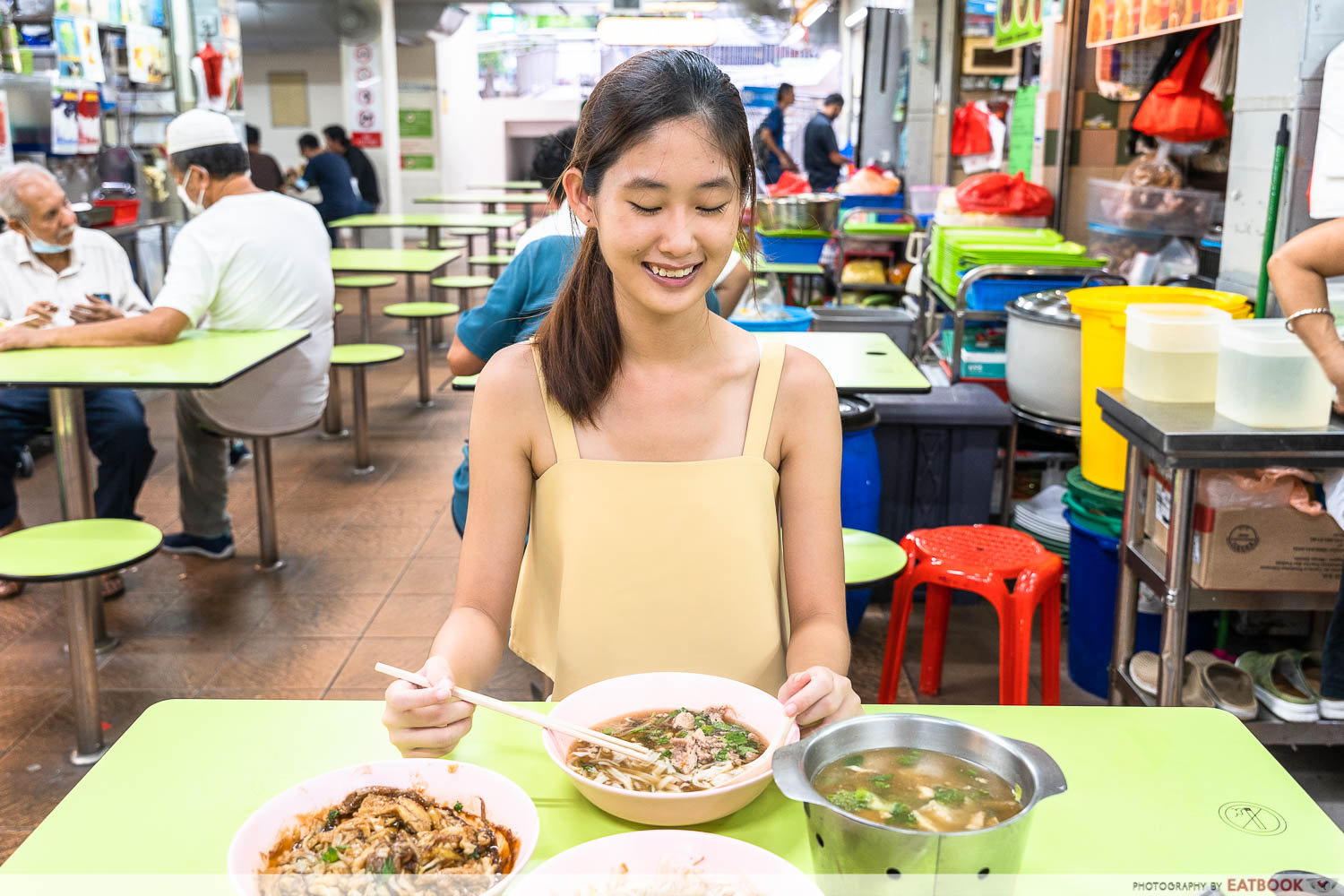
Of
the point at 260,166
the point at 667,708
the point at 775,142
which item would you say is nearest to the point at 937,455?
the point at 667,708

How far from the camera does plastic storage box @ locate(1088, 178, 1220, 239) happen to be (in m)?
4.43

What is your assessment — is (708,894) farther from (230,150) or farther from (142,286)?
(142,286)

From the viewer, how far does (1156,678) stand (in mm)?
2920

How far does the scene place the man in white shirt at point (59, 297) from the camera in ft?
13.7

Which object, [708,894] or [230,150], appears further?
[230,150]

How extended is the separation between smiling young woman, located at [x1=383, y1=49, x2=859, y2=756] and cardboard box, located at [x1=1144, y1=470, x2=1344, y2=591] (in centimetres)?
149

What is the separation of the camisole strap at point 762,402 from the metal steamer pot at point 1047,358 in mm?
2229

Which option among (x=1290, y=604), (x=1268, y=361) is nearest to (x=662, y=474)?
(x=1268, y=361)

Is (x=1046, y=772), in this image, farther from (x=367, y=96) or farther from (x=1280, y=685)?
(x=367, y=96)

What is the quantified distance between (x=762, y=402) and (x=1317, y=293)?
5.23 feet

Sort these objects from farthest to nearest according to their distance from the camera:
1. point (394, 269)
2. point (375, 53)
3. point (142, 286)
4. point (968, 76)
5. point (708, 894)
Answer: point (375, 53) → point (968, 76) → point (142, 286) → point (394, 269) → point (708, 894)

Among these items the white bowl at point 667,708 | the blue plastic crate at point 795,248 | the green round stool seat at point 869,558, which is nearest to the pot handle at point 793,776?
the white bowl at point 667,708

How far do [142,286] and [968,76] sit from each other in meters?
5.98

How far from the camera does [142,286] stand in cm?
734
